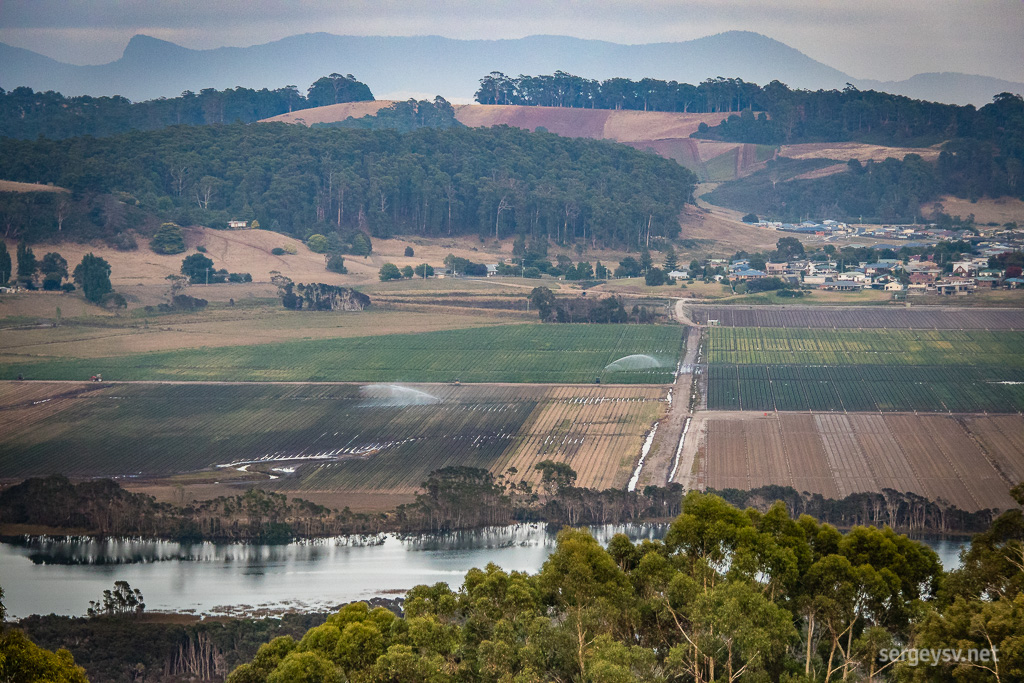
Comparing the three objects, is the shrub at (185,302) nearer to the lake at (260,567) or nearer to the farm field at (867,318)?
the farm field at (867,318)

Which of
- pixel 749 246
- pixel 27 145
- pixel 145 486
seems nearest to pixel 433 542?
pixel 145 486

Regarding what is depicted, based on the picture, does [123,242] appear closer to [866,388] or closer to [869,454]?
[866,388]

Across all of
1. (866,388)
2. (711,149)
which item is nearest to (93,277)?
(866,388)

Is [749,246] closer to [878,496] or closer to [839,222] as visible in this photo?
[839,222]

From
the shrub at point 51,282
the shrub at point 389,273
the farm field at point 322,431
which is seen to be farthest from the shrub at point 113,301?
the shrub at point 389,273

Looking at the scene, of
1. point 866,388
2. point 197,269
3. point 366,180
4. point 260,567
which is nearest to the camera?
point 260,567

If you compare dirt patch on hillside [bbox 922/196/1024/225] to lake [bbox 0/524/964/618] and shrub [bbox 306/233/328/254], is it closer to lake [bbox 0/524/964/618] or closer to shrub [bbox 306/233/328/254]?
shrub [bbox 306/233/328/254]
